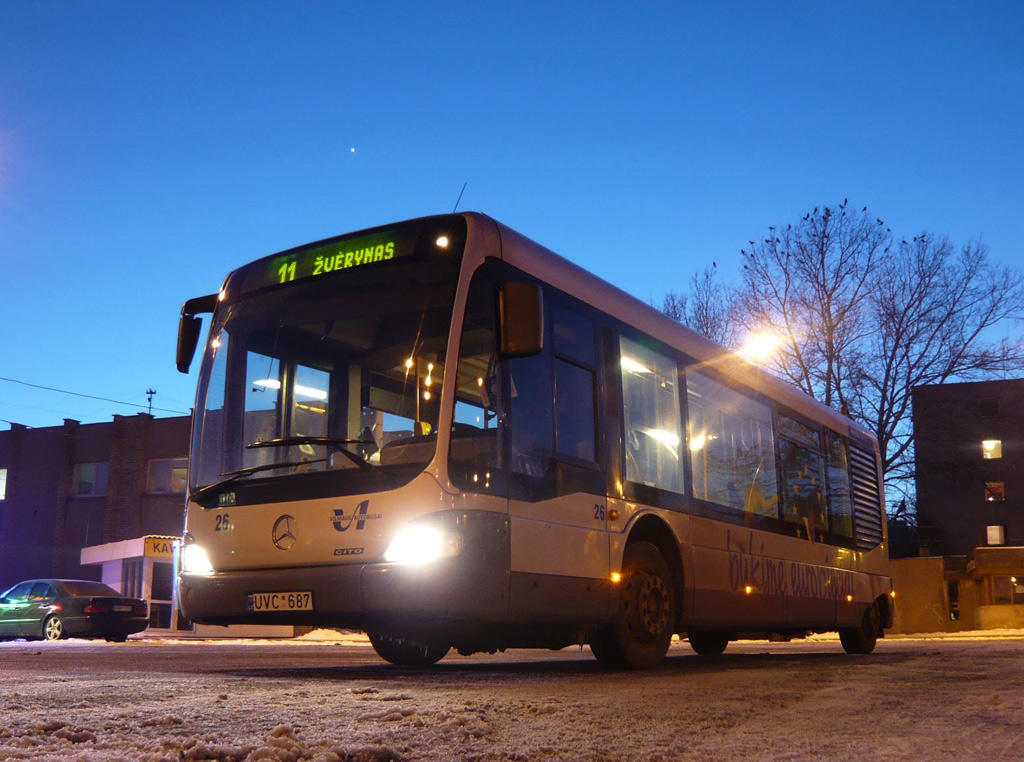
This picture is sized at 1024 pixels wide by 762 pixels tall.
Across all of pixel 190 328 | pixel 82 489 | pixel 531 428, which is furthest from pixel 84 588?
pixel 82 489

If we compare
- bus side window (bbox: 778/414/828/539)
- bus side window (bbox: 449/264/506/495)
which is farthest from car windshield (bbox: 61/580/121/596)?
bus side window (bbox: 449/264/506/495)

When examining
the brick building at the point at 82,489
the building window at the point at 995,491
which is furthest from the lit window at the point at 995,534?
the brick building at the point at 82,489

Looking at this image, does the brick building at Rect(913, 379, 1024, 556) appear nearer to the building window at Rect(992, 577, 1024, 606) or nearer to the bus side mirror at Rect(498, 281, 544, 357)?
the building window at Rect(992, 577, 1024, 606)

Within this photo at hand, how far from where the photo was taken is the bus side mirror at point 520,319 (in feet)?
25.0

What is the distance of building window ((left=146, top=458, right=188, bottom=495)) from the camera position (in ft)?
144

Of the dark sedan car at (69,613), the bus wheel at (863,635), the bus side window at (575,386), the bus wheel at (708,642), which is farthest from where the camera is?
the dark sedan car at (69,613)

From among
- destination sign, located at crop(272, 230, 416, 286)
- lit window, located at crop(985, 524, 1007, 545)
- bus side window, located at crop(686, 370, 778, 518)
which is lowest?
bus side window, located at crop(686, 370, 778, 518)

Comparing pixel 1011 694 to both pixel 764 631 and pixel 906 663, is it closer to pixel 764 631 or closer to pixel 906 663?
pixel 906 663

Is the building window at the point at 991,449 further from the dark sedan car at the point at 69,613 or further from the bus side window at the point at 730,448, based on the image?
the bus side window at the point at 730,448

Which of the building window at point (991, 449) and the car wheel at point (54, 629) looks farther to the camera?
the building window at point (991, 449)

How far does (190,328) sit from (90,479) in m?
39.8

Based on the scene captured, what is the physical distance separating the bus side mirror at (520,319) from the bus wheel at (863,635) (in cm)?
885

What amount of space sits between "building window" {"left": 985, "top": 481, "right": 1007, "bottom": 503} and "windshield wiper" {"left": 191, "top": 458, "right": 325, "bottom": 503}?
5862 centimetres

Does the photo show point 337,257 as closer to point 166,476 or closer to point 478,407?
point 478,407
